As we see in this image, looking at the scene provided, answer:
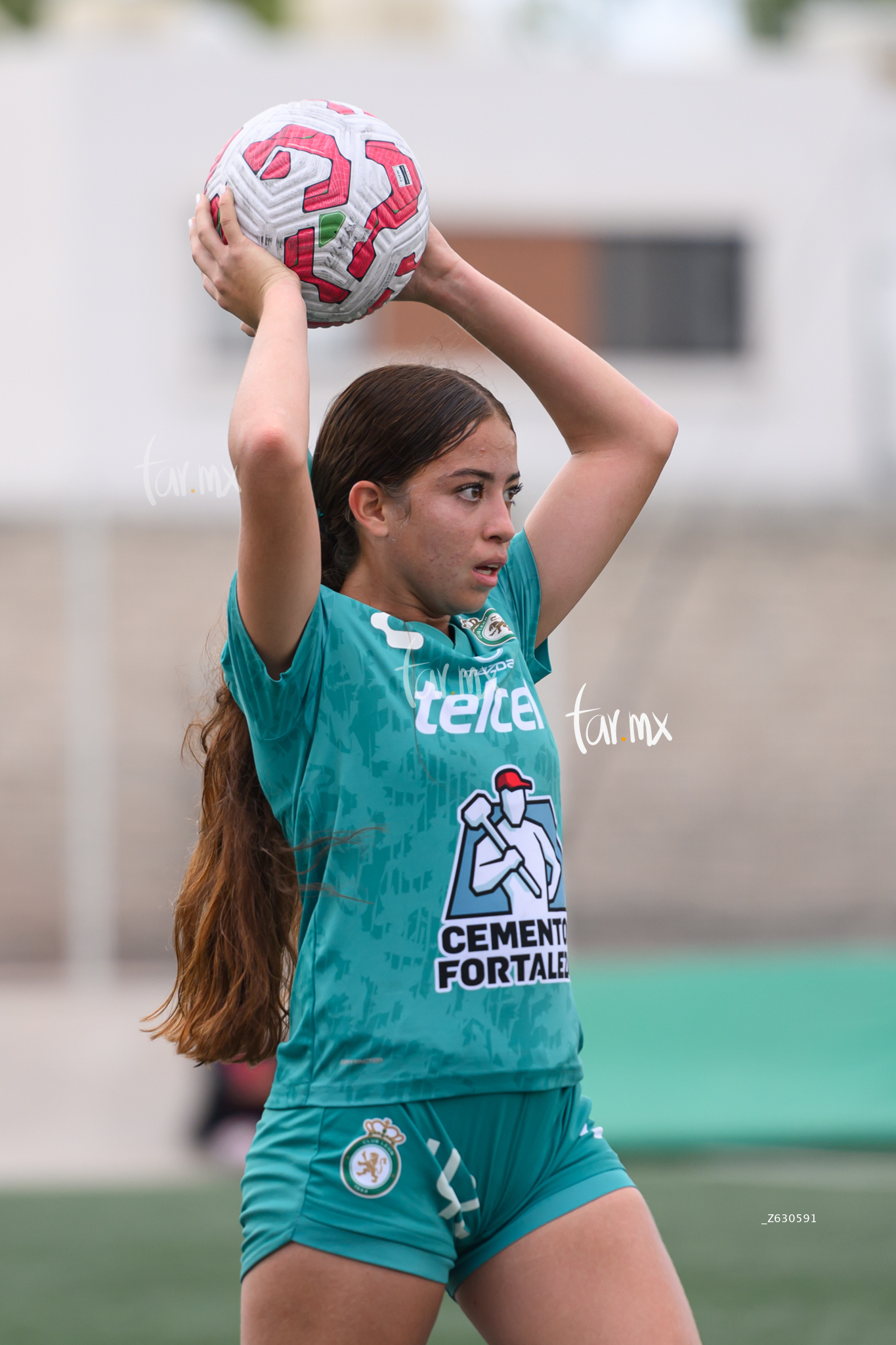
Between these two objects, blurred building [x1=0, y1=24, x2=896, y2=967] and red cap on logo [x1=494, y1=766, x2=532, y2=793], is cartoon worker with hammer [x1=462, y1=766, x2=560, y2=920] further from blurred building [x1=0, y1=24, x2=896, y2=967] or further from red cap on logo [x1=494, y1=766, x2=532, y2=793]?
blurred building [x1=0, y1=24, x2=896, y2=967]

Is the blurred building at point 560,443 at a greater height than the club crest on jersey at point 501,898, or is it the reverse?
the blurred building at point 560,443

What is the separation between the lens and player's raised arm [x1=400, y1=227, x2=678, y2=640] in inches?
83.0

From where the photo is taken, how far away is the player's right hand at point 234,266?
1.88 meters

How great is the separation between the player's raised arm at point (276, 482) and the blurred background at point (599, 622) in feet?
9.38

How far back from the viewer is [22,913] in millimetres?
9695

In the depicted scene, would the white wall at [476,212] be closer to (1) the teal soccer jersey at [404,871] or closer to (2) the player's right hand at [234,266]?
(2) the player's right hand at [234,266]

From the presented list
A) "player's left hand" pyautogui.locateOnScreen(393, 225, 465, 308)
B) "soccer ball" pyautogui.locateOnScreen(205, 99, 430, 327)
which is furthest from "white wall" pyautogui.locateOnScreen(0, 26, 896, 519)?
"soccer ball" pyautogui.locateOnScreen(205, 99, 430, 327)

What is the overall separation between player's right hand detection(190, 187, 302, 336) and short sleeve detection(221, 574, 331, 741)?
1.19ft

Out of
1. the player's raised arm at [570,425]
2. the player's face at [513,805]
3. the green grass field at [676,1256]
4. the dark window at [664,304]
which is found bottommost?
the green grass field at [676,1256]

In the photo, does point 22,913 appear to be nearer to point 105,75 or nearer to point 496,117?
point 105,75

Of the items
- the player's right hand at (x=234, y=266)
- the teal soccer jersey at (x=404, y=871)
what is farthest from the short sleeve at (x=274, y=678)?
the player's right hand at (x=234, y=266)

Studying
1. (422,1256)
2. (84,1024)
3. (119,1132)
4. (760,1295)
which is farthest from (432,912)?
(84,1024)

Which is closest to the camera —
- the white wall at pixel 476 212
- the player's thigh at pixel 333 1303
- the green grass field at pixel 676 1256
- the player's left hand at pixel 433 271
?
the player's thigh at pixel 333 1303

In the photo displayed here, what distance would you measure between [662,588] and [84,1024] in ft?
15.3
